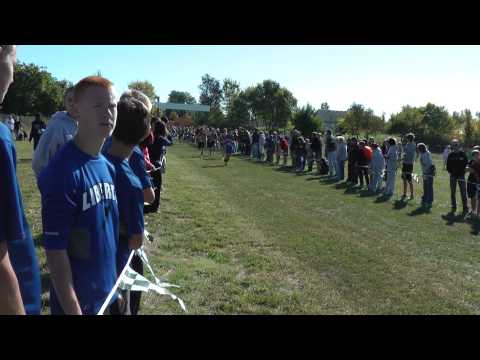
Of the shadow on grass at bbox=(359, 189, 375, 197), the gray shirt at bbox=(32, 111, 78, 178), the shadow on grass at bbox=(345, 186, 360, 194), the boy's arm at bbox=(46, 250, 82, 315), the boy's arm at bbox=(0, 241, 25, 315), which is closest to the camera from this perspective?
the boy's arm at bbox=(0, 241, 25, 315)

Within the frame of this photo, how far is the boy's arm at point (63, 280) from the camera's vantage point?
1.85 m

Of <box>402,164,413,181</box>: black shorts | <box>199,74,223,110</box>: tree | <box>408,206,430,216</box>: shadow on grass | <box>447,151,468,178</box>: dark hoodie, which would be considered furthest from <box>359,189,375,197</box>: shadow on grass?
<box>199,74,223,110</box>: tree

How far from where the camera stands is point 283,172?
23141mm

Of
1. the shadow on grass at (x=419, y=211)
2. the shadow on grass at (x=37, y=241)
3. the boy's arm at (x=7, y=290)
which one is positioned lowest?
the shadow on grass at (x=419, y=211)

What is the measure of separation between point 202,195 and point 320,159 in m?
10.4

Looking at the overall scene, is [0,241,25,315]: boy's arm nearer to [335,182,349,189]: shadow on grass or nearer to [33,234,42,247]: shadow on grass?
[33,234,42,247]: shadow on grass

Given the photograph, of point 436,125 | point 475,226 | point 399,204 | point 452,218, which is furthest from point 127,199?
point 436,125

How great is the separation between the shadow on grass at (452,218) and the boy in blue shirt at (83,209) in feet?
36.8

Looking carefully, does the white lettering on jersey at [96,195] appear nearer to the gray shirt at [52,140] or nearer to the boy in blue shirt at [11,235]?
the boy in blue shirt at [11,235]

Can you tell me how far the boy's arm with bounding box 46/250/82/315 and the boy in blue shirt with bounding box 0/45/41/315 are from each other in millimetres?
102

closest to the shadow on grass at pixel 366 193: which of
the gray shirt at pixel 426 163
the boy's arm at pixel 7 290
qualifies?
the gray shirt at pixel 426 163

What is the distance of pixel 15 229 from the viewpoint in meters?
1.56

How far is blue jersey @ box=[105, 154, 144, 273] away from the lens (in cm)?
285

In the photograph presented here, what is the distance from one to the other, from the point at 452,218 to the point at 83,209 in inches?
487
